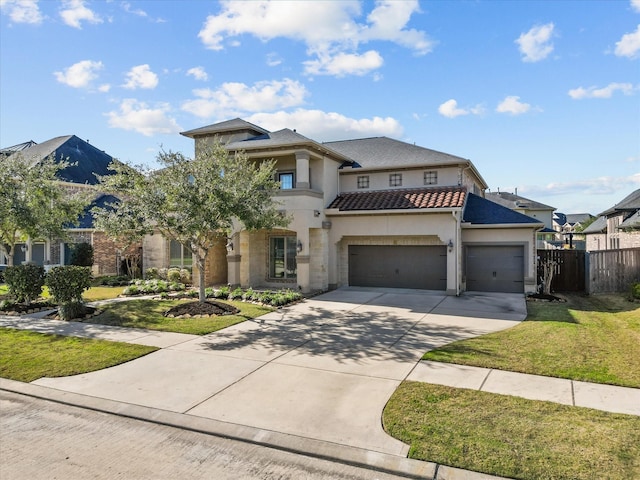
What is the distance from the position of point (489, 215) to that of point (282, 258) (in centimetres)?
900

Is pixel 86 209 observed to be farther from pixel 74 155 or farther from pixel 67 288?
pixel 67 288

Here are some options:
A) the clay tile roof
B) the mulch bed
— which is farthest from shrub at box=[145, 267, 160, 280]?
the clay tile roof

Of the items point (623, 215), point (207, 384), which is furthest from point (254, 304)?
point (623, 215)

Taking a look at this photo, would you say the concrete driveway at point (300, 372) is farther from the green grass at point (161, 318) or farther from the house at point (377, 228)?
the house at point (377, 228)

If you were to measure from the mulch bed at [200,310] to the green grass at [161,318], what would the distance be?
278 millimetres

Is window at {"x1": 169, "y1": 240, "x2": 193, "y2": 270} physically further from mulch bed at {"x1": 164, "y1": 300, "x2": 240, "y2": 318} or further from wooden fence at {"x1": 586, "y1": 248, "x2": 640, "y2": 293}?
wooden fence at {"x1": 586, "y1": 248, "x2": 640, "y2": 293}

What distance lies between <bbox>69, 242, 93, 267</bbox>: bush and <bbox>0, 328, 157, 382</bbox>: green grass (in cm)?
1182

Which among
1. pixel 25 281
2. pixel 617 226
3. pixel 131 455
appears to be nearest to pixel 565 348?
pixel 131 455

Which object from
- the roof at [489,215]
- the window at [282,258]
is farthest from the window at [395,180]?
the window at [282,258]

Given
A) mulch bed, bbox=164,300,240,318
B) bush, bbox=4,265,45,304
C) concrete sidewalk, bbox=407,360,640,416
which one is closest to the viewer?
concrete sidewalk, bbox=407,360,640,416

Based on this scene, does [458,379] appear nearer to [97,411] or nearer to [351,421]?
[351,421]

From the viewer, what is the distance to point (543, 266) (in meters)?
17.6

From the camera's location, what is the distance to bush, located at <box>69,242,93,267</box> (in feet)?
69.9

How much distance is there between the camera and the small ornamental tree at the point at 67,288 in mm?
12188
